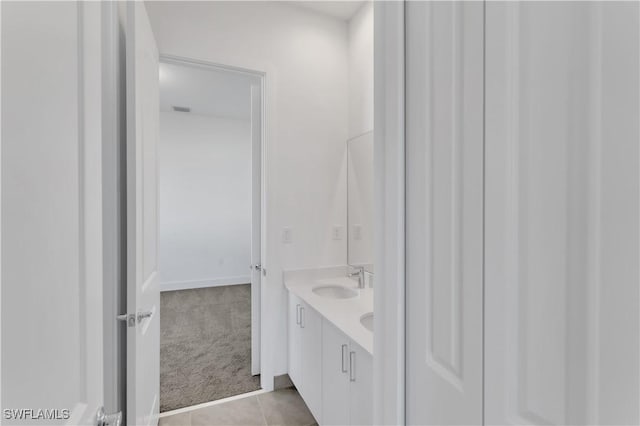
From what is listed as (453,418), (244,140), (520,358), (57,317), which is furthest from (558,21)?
(244,140)

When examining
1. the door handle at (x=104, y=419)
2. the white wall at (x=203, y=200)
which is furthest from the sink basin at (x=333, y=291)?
the white wall at (x=203, y=200)

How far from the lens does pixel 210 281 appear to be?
4980 mm

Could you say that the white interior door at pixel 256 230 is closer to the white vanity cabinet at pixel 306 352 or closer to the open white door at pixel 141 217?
the white vanity cabinet at pixel 306 352

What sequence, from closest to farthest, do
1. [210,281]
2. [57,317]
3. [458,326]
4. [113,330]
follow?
[57,317], [458,326], [113,330], [210,281]

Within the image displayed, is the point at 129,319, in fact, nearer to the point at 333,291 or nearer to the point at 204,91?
the point at 333,291

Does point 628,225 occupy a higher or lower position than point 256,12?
lower

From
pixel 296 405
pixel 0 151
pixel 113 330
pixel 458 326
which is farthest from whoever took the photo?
pixel 296 405

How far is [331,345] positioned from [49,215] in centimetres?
137

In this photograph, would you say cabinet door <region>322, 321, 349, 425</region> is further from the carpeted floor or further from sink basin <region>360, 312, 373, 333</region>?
the carpeted floor

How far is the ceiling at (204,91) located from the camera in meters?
3.36

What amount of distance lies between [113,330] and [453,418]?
3.99 feet

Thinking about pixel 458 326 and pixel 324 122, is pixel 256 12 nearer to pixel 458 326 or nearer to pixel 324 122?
pixel 324 122

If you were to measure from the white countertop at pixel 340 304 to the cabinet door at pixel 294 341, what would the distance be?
11 centimetres

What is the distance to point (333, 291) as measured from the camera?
2223mm
